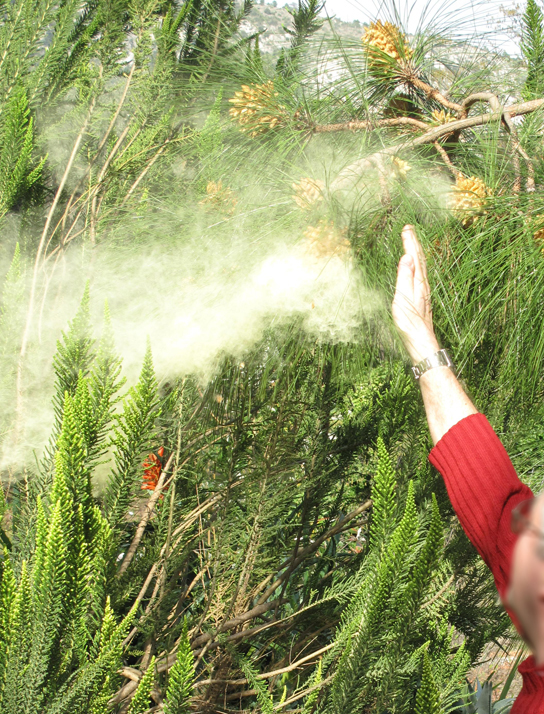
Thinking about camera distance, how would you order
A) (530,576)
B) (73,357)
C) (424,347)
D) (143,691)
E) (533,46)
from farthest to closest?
1. (533,46)
2. (424,347)
3. (73,357)
4. (143,691)
5. (530,576)

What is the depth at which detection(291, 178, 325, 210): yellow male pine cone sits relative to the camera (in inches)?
31.6

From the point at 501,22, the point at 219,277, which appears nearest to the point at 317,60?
the point at 501,22

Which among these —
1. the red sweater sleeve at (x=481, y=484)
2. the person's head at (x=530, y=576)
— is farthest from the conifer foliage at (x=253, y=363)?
the person's head at (x=530, y=576)

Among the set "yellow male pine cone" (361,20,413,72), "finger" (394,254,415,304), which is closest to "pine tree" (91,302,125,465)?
"finger" (394,254,415,304)

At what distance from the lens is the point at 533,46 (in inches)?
40.4

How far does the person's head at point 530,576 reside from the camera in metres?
0.27

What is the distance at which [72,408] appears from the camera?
0.61 m

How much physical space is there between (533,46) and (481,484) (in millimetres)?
795

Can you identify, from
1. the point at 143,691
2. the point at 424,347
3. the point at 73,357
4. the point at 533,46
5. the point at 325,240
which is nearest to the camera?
the point at 143,691

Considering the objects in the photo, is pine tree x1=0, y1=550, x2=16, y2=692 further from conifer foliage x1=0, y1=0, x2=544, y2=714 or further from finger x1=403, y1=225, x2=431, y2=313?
finger x1=403, y1=225, x2=431, y2=313

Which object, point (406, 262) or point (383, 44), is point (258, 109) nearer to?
point (383, 44)

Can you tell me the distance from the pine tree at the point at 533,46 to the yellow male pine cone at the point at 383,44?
0.22m

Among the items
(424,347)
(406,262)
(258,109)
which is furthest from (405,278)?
(258,109)

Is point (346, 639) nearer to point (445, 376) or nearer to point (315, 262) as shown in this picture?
point (445, 376)
